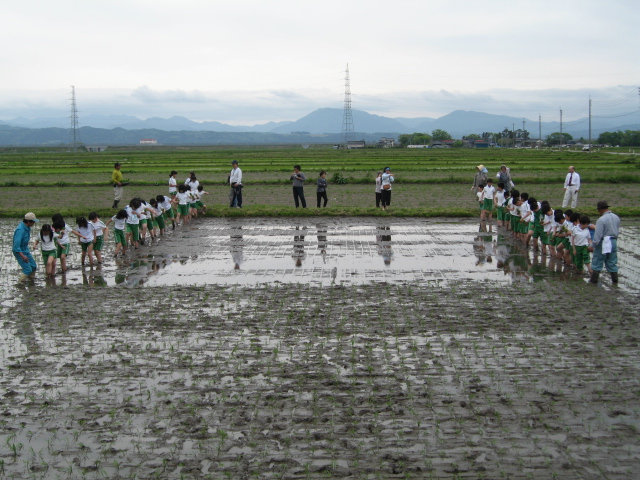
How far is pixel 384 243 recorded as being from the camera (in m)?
16.2

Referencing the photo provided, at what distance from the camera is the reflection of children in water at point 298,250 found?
14.1 meters

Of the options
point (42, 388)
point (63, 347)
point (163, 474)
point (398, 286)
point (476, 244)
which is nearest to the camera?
point (163, 474)

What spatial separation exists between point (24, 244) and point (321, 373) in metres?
8.30

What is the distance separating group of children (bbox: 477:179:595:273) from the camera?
12.6 meters

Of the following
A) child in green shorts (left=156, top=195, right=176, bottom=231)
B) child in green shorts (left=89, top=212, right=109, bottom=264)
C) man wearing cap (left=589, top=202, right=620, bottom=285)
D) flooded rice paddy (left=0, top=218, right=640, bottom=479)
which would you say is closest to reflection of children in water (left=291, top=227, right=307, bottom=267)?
flooded rice paddy (left=0, top=218, right=640, bottom=479)

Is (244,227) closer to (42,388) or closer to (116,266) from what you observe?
(116,266)

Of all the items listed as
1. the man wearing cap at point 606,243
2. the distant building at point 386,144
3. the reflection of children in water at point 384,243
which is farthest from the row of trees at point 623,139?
the man wearing cap at point 606,243

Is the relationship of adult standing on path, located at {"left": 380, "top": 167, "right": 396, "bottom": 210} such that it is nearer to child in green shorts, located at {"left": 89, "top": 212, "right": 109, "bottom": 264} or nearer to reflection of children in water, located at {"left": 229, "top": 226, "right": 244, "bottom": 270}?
reflection of children in water, located at {"left": 229, "top": 226, "right": 244, "bottom": 270}

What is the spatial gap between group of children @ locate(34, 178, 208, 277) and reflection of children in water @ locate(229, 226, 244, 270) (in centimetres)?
204

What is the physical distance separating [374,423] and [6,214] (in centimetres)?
2006

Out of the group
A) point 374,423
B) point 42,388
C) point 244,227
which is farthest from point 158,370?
point 244,227

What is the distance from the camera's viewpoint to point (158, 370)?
757 cm

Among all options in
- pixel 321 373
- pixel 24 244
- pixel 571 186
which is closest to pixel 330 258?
pixel 24 244

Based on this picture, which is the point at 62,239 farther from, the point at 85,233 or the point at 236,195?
the point at 236,195
